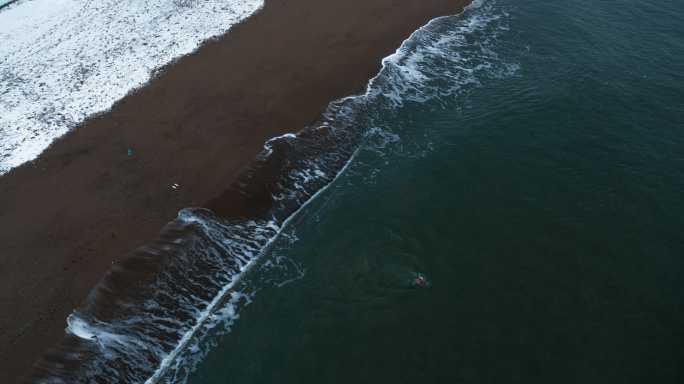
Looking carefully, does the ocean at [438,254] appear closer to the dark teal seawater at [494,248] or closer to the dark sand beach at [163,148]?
the dark teal seawater at [494,248]

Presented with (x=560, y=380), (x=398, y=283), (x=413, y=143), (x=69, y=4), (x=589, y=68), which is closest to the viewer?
(x=560, y=380)

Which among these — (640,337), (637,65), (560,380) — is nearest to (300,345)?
(560,380)

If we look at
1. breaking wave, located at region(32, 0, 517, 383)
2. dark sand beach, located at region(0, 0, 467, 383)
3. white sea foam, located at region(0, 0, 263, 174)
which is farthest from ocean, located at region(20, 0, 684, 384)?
white sea foam, located at region(0, 0, 263, 174)

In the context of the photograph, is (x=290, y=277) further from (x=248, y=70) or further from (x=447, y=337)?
(x=248, y=70)

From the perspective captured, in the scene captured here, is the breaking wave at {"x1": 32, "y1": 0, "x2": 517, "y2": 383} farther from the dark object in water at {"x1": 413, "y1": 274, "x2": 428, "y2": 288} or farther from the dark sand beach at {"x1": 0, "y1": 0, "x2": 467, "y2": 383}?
the dark object in water at {"x1": 413, "y1": 274, "x2": 428, "y2": 288}

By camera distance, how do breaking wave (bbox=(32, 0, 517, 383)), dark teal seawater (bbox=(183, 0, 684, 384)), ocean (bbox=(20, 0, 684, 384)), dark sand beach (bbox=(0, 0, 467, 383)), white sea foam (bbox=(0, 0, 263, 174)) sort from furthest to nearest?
white sea foam (bbox=(0, 0, 263, 174))
dark sand beach (bbox=(0, 0, 467, 383))
breaking wave (bbox=(32, 0, 517, 383))
ocean (bbox=(20, 0, 684, 384))
dark teal seawater (bbox=(183, 0, 684, 384))

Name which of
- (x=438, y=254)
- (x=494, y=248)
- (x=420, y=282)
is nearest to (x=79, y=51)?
(x=438, y=254)
